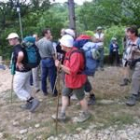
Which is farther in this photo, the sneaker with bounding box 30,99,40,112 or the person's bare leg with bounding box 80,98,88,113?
the sneaker with bounding box 30,99,40,112

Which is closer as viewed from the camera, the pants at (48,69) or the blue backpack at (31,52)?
the blue backpack at (31,52)


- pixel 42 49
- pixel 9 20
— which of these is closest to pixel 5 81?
pixel 42 49

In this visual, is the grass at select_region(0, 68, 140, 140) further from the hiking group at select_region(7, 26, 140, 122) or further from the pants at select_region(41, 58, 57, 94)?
the pants at select_region(41, 58, 57, 94)

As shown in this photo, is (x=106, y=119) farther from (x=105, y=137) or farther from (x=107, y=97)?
(x=107, y=97)

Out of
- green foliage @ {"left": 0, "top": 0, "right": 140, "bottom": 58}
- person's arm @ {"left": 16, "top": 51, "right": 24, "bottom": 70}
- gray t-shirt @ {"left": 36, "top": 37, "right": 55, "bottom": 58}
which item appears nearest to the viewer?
person's arm @ {"left": 16, "top": 51, "right": 24, "bottom": 70}

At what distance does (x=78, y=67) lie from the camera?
235 inches

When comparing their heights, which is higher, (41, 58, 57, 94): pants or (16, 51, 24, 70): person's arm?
(16, 51, 24, 70): person's arm

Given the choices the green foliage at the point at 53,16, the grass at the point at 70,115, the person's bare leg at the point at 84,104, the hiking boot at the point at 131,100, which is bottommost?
the grass at the point at 70,115

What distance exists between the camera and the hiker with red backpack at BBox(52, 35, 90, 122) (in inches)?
234

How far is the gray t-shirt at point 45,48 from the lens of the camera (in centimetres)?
771

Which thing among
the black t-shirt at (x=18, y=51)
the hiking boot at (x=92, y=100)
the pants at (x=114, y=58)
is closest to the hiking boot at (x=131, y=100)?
the hiking boot at (x=92, y=100)

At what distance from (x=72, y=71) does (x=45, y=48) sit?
6.44ft

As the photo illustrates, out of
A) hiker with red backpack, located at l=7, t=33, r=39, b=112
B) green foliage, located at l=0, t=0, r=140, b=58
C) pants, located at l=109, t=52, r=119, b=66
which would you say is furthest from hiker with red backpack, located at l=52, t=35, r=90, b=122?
green foliage, located at l=0, t=0, r=140, b=58

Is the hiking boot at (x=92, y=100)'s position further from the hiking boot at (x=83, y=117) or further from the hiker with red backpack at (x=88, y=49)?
the hiker with red backpack at (x=88, y=49)
